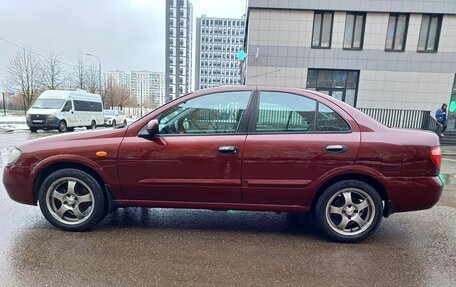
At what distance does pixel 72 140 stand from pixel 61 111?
50.8 feet

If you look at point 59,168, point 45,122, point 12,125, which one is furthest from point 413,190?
point 12,125

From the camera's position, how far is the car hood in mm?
3311

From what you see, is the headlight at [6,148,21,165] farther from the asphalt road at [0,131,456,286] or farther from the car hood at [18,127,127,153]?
the asphalt road at [0,131,456,286]

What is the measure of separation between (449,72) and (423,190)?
17.4 meters

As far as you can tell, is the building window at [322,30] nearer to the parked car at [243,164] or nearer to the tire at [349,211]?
the parked car at [243,164]

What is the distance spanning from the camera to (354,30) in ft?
54.0

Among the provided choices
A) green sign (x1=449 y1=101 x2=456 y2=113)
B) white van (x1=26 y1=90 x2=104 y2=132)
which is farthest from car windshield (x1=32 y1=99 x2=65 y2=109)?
green sign (x1=449 y1=101 x2=456 y2=113)

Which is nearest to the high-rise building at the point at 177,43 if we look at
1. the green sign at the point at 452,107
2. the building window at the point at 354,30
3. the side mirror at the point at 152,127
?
the building window at the point at 354,30

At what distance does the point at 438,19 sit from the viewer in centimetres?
1616

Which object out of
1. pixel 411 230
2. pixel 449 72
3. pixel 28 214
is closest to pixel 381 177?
pixel 411 230

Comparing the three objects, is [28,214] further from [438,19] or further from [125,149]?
[438,19]

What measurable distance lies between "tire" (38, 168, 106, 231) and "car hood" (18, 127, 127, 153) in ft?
0.98

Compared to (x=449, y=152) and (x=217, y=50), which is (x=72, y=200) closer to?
(x=449, y=152)

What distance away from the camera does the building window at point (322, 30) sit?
645 inches
